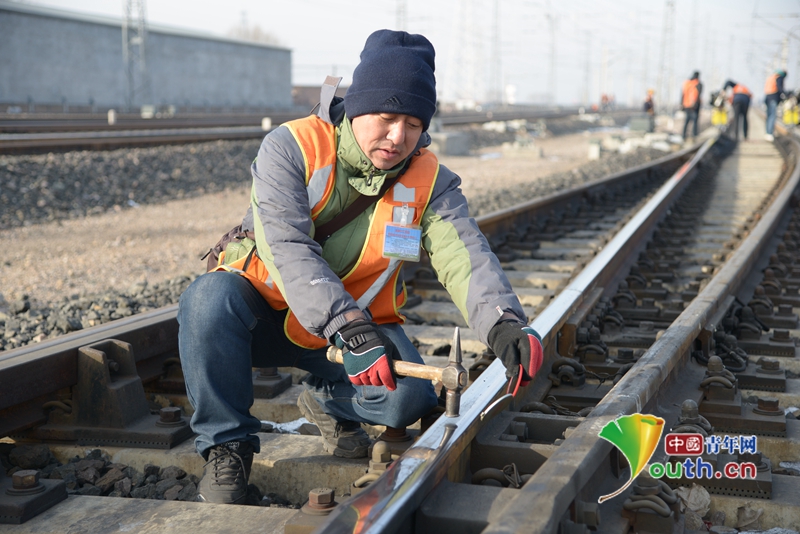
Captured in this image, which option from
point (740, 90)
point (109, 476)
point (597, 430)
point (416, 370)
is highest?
point (740, 90)

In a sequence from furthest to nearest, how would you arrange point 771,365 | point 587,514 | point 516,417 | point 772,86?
point 772,86, point 771,365, point 516,417, point 587,514

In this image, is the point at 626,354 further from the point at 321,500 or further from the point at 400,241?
the point at 321,500

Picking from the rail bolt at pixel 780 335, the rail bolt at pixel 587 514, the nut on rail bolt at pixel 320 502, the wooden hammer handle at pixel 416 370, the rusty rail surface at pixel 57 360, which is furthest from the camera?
the rail bolt at pixel 780 335

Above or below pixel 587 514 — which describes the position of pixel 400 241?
above

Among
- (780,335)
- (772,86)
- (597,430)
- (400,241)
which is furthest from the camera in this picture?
(772,86)

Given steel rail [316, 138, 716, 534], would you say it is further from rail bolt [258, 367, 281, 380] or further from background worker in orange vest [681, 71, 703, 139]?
background worker in orange vest [681, 71, 703, 139]

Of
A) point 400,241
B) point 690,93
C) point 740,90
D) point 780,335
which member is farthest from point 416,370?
point 690,93

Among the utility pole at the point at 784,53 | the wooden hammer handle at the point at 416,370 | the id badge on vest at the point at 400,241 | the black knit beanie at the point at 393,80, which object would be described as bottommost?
the wooden hammer handle at the point at 416,370

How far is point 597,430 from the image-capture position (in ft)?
7.10

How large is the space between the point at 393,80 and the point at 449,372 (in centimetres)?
89

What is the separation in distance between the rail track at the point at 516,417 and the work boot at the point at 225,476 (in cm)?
9

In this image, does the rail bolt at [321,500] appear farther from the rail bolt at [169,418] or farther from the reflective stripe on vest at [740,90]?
the reflective stripe on vest at [740,90]

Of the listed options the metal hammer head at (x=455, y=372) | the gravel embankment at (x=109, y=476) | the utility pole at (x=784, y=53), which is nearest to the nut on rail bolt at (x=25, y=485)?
the gravel embankment at (x=109, y=476)

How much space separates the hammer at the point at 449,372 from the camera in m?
2.19
